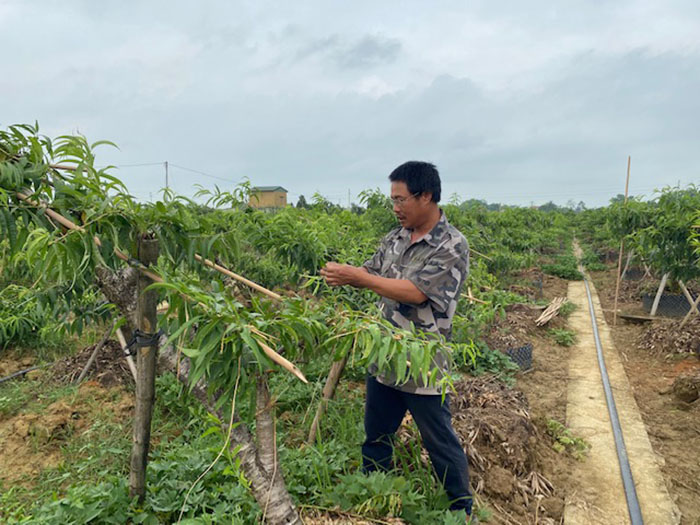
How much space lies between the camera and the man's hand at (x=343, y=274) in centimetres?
202

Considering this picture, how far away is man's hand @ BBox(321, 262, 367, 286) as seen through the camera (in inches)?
79.4

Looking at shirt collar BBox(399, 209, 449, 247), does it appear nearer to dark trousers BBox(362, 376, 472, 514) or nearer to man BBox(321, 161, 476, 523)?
man BBox(321, 161, 476, 523)

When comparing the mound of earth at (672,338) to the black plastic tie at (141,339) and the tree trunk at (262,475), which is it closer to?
the tree trunk at (262,475)

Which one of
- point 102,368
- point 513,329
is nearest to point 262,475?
point 102,368

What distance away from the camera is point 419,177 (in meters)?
2.21

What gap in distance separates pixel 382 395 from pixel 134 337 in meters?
1.28

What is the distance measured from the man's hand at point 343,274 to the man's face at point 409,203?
1.41ft

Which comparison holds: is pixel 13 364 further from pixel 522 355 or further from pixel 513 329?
pixel 513 329

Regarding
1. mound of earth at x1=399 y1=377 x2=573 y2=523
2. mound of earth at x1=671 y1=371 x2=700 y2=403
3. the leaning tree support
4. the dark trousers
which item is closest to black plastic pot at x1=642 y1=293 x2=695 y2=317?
mound of earth at x1=671 y1=371 x2=700 y2=403

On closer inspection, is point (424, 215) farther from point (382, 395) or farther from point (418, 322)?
point (382, 395)

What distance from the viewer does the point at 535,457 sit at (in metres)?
3.36

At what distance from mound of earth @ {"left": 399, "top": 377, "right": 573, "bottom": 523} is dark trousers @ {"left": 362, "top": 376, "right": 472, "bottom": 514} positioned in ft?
1.22

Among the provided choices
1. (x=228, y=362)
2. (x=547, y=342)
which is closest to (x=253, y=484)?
(x=228, y=362)

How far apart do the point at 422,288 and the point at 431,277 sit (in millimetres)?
67
